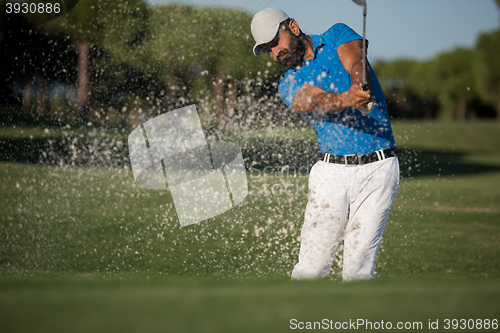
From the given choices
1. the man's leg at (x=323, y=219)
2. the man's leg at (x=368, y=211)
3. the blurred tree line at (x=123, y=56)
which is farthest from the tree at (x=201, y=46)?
the man's leg at (x=368, y=211)

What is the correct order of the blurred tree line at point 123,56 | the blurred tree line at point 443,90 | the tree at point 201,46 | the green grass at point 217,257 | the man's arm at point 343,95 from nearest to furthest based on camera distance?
the green grass at point 217,257
the man's arm at point 343,95
the blurred tree line at point 123,56
the tree at point 201,46
the blurred tree line at point 443,90

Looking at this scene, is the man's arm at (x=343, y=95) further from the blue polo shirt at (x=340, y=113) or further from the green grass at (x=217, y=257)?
the green grass at (x=217, y=257)

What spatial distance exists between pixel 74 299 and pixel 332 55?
2.25 m

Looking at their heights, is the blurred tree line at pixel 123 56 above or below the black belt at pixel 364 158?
above

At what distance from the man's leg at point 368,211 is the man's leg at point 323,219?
0.31ft

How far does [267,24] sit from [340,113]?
76 cm

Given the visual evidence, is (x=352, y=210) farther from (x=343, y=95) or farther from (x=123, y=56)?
(x=123, y=56)

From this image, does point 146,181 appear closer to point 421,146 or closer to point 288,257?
point 288,257

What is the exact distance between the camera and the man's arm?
3299 millimetres

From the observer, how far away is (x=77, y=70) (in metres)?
36.7

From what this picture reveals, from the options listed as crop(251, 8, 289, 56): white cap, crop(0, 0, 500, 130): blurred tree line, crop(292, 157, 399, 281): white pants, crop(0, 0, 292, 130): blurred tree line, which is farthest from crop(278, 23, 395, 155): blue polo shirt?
crop(0, 0, 292, 130): blurred tree line

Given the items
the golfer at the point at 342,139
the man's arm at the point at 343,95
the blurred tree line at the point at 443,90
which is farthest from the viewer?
the blurred tree line at the point at 443,90

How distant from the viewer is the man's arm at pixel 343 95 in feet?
10.8

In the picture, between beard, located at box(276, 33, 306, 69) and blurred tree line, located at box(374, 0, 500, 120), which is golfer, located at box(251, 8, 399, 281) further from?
blurred tree line, located at box(374, 0, 500, 120)
